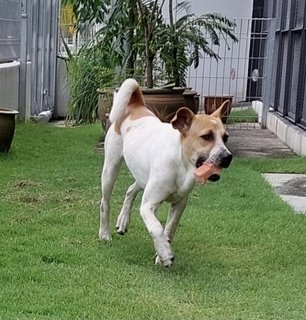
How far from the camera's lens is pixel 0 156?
8.30m

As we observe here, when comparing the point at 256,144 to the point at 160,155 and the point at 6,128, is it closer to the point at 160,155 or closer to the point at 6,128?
the point at 6,128

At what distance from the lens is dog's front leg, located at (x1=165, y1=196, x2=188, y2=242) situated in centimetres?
465

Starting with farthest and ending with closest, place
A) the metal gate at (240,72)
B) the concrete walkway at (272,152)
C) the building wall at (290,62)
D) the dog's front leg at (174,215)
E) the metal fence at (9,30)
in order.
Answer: the metal gate at (240,72), the metal fence at (9,30), the building wall at (290,62), the concrete walkway at (272,152), the dog's front leg at (174,215)

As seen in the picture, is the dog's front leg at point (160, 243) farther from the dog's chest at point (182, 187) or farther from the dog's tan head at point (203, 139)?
the dog's tan head at point (203, 139)

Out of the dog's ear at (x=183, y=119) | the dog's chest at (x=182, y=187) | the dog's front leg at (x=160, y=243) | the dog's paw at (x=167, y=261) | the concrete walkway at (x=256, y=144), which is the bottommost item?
the concrete walkway at (x=256, y=144)

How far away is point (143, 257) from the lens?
184 inches

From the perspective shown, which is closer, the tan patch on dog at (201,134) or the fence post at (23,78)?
the tan patch on dog at (201,134)

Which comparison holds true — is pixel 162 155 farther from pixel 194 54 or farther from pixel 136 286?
pixel 194 54

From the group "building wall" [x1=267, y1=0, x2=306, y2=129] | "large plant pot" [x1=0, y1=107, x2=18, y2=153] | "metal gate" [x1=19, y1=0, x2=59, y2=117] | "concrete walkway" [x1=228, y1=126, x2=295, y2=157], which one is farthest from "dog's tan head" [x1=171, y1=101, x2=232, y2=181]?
"metal gate" [x1=19, y1=0, x2=59, y2=117]

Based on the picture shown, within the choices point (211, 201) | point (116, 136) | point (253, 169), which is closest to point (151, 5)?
point (253, 169)

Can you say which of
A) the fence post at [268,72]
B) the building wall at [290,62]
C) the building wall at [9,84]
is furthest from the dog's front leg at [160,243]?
the fence post at [268,72]

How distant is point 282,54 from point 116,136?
795 cm

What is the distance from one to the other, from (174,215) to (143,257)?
1.01 ft

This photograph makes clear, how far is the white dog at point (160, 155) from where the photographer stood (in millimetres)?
4211
